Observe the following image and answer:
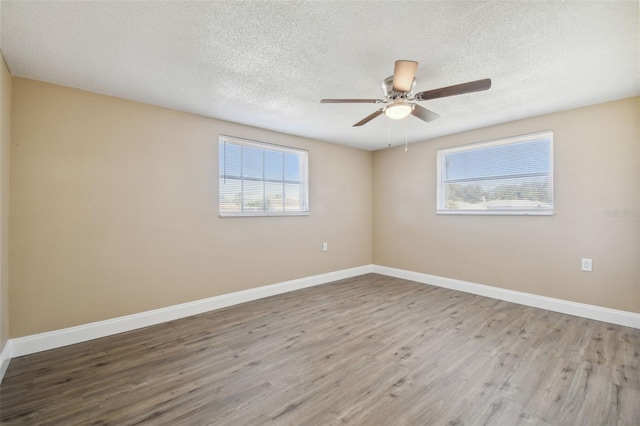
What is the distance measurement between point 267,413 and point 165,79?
2723 millimetres

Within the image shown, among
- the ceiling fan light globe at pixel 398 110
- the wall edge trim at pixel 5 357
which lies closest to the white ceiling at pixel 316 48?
the ceiling fan light globe at pixel 398 110

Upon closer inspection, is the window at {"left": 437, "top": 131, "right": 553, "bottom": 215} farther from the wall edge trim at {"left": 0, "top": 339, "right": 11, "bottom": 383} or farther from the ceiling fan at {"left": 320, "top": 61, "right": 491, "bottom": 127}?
the wall edge trim at {"left": 0, "top": 339, "right": 11, "bottom": 383}

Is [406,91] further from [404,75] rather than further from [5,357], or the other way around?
[5,357]

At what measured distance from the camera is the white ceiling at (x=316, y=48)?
164cm

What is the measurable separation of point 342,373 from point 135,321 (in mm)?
2232

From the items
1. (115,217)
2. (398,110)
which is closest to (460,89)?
(398,110)

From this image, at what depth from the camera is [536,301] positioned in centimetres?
344

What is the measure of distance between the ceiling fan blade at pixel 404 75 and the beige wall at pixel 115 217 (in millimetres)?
2348

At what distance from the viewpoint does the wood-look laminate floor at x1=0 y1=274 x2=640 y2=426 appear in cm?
165

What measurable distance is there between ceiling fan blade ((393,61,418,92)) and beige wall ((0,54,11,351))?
2.86 m

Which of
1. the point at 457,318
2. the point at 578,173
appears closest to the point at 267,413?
the point at 457,318

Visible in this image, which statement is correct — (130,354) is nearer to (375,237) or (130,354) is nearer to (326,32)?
(326,32)

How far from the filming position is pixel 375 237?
5.39 meters

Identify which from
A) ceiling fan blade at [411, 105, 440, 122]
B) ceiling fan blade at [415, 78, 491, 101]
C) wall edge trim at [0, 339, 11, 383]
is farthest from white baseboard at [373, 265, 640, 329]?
wall edge trim at [0, 339, 11, 383]
